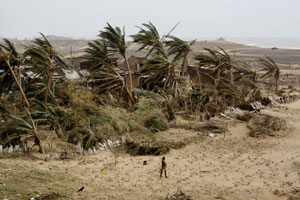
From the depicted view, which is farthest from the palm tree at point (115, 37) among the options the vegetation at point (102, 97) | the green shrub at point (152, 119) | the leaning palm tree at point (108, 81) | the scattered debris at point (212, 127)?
the scattered debris at point (212, 127)

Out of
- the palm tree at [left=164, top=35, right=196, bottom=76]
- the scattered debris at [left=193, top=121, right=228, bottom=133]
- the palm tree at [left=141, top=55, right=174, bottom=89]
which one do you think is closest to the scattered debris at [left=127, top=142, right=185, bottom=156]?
the scattered debris at [left=193, top=121, right=228, bottom=133]

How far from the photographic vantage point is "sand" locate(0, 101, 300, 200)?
7801 millimetres

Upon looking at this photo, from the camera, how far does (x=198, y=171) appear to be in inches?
371

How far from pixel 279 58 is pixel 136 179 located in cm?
4780

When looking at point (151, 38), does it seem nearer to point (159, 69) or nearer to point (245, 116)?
point (159, 69)

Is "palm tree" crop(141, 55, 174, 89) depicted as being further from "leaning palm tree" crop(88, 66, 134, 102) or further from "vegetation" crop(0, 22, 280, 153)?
"leaning palm tree" crop(88, 66, 134, 102)

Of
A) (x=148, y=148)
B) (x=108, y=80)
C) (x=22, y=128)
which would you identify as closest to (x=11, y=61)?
(x=22, y=128)

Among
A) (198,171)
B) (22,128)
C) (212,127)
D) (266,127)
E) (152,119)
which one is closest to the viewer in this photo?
(198,171)

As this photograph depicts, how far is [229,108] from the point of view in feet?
53.9

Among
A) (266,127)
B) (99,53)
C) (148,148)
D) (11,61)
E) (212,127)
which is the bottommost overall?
(148,148)

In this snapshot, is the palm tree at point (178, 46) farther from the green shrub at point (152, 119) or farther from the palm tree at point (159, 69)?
the green shrub at point (152, 119)

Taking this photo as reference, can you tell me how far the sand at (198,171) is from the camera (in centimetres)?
780

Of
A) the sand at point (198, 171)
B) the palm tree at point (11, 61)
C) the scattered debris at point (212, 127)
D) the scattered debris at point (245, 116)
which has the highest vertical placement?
the palm tree at point (11, 61)

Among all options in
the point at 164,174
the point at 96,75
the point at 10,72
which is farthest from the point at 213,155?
the point at 10,72
